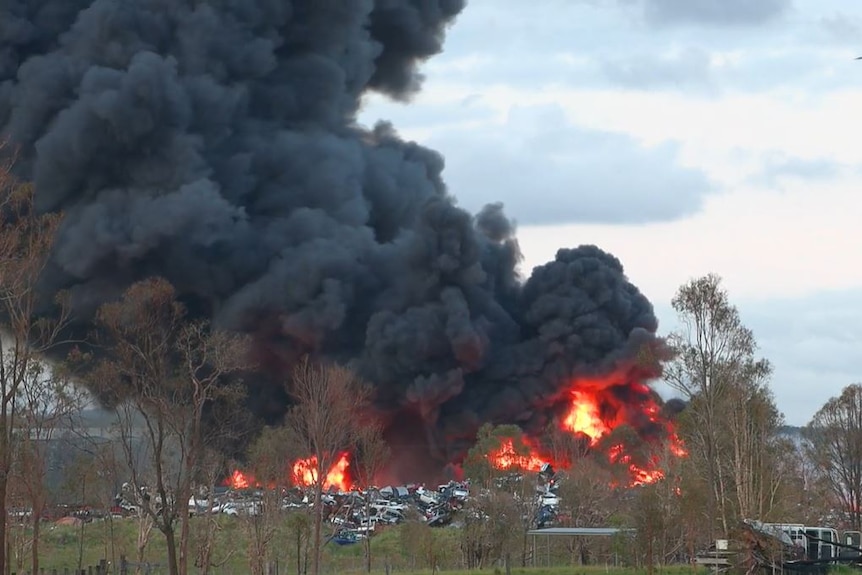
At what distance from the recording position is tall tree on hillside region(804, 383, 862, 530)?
86.1 meters

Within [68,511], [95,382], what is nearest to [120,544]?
[68,511]

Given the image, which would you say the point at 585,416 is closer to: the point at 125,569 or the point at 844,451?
the point at 844,451

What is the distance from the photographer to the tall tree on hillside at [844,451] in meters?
86.1

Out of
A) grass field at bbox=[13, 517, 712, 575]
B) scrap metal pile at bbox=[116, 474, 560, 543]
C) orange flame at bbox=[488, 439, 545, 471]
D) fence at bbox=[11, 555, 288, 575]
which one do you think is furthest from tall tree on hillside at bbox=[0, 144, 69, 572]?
orange flame at bbox=[488, 439, 545, 471]

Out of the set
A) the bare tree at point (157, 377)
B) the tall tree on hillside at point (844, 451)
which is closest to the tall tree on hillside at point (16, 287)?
the bare tree at point (157, 377)

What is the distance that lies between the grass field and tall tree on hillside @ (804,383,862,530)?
26222mm

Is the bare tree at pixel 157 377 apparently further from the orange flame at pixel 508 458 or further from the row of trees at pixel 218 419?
the orange flame at pixel 508 458

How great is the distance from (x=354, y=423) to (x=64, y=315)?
30903 millimetres

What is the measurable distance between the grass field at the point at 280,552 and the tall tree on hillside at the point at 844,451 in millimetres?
26222

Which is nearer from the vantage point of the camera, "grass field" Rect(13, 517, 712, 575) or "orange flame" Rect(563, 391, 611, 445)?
"grass field" Rect(13, 517, 712, 575)

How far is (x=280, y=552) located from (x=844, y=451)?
133 ft

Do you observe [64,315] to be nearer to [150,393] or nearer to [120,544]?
[150,393]

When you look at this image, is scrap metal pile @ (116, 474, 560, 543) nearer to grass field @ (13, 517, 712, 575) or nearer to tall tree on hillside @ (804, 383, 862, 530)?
grass field @ (13, 517, 712, 575)

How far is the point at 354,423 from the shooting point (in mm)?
71625
